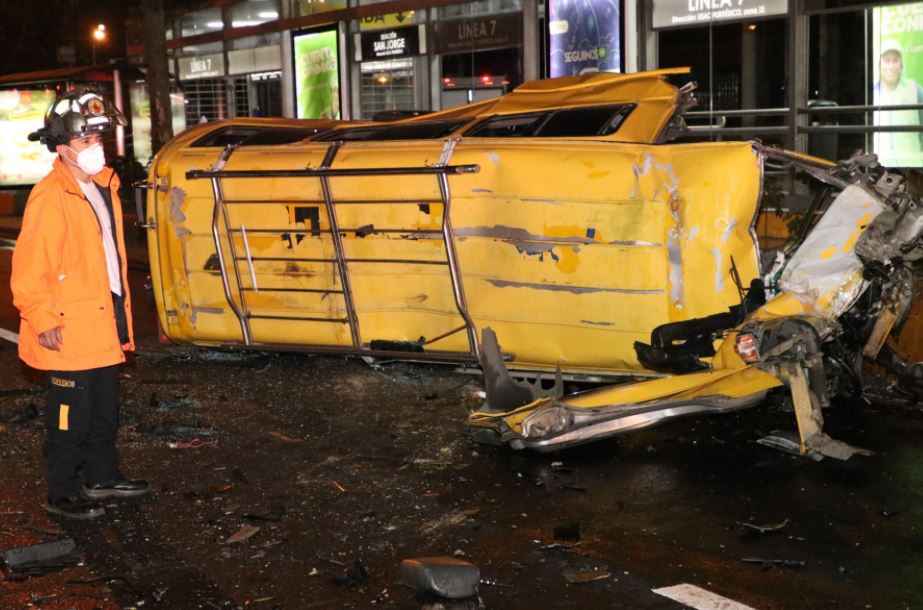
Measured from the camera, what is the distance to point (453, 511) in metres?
5.48

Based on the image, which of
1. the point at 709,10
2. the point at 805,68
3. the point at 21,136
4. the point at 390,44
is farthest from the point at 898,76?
the point at 21,136

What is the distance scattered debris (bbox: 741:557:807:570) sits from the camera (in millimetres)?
4664

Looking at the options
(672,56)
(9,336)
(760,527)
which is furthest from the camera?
(672,56)

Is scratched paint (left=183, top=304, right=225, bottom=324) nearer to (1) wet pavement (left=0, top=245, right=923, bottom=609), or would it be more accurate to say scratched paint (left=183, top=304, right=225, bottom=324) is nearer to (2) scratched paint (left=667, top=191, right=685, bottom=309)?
(1) wet pavement (left=0, top=245, right=923, bottom=609)

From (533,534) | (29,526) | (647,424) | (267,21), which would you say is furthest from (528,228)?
(267,21)

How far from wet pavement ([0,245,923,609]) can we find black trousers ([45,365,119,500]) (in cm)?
20

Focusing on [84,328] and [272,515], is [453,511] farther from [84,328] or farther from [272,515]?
[84,328]

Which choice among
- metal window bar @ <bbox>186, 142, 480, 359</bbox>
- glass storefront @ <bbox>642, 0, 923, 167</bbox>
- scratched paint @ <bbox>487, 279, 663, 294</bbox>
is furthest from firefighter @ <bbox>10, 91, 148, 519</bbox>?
glass storefront @ <bbox>642, 0, 923, 167</bbox>

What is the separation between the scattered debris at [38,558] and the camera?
16.0ft

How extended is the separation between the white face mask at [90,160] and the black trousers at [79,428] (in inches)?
38.6

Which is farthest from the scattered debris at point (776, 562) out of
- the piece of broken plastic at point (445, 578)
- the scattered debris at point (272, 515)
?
the scattered debris at point (272, 515)

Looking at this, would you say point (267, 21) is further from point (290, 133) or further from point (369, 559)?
point (369, 559)

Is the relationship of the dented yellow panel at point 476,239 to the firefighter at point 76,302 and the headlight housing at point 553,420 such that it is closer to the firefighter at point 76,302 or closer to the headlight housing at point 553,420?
the headlight housing at point 553,420

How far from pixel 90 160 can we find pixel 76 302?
709 mm
